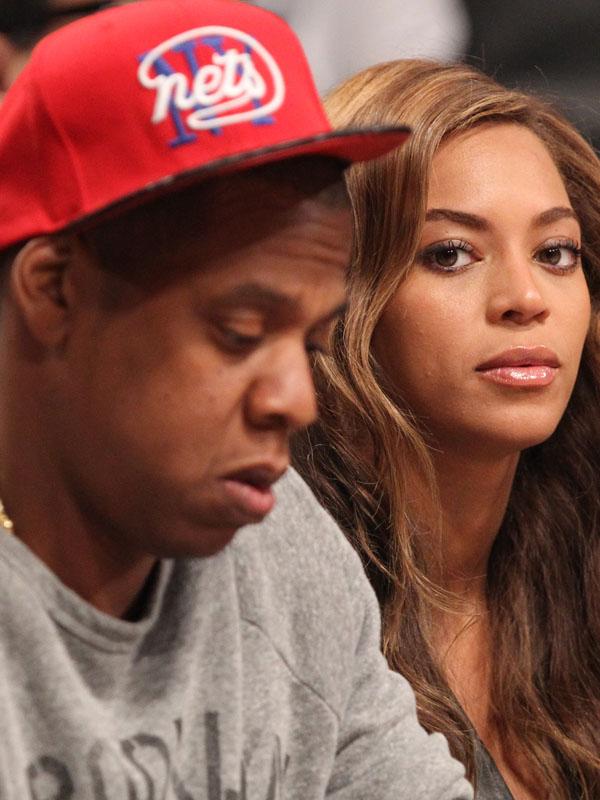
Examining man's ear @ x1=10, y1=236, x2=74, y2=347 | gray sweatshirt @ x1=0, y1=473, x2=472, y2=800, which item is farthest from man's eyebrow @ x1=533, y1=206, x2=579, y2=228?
man's ear @ x1=10, y1=236, x2=74, y2=347

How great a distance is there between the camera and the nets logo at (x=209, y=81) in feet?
2.60

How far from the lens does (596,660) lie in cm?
166

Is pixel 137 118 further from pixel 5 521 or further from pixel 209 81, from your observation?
pixel 5 521

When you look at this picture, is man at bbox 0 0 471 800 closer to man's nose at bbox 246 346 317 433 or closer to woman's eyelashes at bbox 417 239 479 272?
man's nose at bbox 246 346 317 433

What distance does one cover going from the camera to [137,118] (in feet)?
2.58

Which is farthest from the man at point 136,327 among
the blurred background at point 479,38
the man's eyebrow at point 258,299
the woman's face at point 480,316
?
the blurred background at point 479,38

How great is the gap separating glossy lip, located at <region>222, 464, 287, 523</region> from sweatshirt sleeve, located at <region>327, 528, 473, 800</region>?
28 cm

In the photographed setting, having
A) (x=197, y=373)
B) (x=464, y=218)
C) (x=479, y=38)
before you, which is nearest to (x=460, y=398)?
(x=464, y=218)

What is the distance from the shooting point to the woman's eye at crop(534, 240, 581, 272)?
1.59m

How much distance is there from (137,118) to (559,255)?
3.00 ft

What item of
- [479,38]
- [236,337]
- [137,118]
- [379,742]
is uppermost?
[137,118]

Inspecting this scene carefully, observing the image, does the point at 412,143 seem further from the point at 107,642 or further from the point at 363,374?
the point at 107,642

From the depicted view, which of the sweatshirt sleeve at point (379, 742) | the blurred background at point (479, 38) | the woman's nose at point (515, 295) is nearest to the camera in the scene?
the sweatshirt sleeve at point (379, 742)

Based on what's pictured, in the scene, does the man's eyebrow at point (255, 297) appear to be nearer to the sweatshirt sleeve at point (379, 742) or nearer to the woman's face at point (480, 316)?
the sweatshirt sleeve at point (379, 742)
